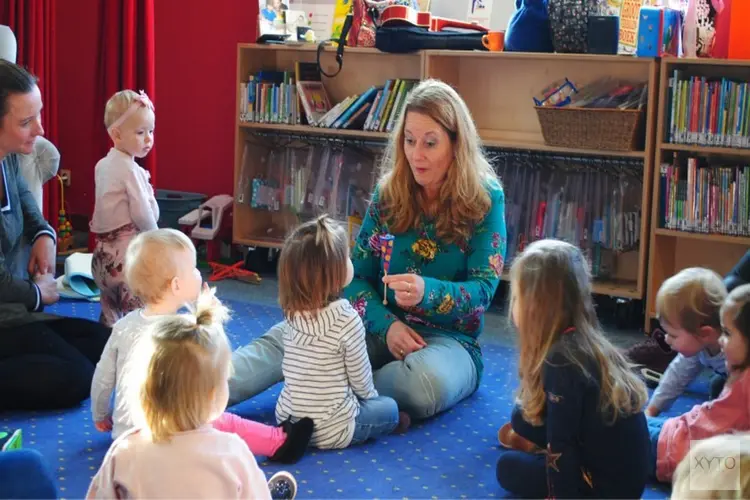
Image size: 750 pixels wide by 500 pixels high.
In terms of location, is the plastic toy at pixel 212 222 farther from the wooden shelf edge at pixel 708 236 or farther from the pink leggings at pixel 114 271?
the wooden shelf edge at pixel 708 236

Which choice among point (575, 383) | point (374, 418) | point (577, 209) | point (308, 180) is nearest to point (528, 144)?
point (577, 209)

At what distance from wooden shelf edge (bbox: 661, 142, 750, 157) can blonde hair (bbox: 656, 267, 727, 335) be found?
45.4 inches

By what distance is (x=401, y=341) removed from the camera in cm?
293

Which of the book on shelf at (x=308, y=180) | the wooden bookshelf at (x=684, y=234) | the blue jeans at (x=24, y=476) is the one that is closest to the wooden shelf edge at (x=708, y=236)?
the wooden bookshelf at (x=684, y=234)

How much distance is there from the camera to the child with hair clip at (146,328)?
2.56 metres

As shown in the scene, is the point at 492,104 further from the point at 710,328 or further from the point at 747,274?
the point at 710,328

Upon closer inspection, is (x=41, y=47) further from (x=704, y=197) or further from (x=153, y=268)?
(x=704, y=197)

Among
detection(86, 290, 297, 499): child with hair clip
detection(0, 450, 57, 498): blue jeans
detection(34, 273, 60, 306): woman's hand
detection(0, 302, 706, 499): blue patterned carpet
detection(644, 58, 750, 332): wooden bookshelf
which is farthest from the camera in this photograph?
detection(644, 58, 750, 332): wooden bookshelf

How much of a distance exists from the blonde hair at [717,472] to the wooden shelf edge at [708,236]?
247 cm

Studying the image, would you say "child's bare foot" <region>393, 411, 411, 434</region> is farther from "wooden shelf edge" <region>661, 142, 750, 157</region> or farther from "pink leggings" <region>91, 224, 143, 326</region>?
"wooden shelf edge" <region>661, 142, 750, 157</region>

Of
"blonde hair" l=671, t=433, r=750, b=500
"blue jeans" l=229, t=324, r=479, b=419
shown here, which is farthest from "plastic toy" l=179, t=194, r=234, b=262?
"blonde hair" l=671, t=433, r=750, b=500

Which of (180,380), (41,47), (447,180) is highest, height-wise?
(41,47)

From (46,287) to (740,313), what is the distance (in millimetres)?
2048

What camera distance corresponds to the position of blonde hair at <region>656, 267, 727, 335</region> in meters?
2.69
